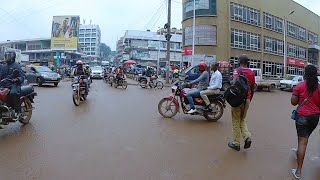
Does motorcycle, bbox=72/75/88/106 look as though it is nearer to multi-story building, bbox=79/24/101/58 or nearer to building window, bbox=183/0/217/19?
building window, bbox=183/0/217/19

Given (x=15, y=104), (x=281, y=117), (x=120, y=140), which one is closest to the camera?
(x=120, y=140)

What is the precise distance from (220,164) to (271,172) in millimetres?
791

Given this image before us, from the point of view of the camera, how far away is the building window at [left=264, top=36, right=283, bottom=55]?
45894 mm

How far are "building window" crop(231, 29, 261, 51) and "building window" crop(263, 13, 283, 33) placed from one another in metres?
3.02

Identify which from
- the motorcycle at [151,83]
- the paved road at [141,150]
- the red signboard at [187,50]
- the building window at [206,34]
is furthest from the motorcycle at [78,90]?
the building window at [206,34]

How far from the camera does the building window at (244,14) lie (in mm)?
40469

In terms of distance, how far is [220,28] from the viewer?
127ft

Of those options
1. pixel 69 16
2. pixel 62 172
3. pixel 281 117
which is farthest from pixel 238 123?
pixel 69 16

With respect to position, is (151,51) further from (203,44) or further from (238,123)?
(238,123)

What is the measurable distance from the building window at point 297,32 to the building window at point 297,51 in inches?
63.7

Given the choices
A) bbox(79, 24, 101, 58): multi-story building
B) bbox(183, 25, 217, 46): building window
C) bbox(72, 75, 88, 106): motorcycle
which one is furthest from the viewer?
bbox(79, 24, 101, 58): multi-story building

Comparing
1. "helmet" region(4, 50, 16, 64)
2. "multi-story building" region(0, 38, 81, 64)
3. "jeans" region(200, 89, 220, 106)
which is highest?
"multi-story building" region(0, 38, 81, 64)

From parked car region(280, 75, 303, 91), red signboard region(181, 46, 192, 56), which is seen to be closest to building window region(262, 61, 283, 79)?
red signboard region(181, 46, 192, 56)

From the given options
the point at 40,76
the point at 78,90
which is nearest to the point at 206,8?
the point at 40,76
